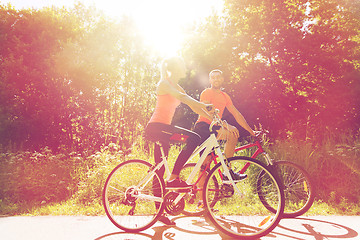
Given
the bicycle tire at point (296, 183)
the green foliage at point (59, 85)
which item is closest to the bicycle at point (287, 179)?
the bicycle tire at point (296, 183)

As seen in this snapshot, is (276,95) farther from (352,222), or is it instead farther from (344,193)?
(352,222)

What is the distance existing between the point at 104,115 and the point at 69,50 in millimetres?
3251

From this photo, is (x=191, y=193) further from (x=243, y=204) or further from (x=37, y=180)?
(x=37, y=180)

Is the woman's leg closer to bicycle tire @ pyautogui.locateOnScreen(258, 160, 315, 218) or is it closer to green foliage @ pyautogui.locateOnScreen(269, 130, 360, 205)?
bicycle tire @ pyautogui.locateOnScreen(258, 160, 315, 218)

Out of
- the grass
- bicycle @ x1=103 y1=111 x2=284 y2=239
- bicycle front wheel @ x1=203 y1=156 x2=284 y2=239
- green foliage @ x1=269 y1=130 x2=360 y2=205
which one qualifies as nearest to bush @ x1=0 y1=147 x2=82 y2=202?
the grass

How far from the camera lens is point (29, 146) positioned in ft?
43.7

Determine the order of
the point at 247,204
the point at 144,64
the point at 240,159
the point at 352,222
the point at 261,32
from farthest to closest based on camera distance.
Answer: the point at 144,64
the point at 261,32
the point at 247,204
the point at 352,222
the point at 240,159

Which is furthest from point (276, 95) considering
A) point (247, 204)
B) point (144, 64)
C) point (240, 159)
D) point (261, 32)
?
point (240, 159)

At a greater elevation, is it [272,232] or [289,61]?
[289,61]

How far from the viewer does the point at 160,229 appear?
3881 millimetres

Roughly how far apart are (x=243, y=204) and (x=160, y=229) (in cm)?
154

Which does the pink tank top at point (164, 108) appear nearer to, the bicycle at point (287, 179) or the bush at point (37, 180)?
the bicycle at point (287, 179)

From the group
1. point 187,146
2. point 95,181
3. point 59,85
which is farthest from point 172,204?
point 59,85

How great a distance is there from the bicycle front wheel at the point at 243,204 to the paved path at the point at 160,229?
21 cm
